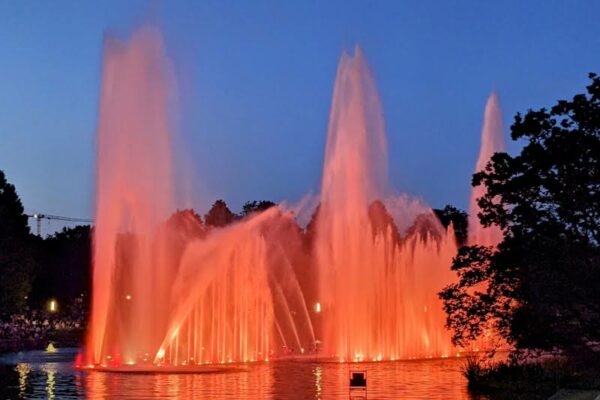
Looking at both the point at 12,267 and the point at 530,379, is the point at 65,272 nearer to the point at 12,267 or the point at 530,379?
the point at 12,267

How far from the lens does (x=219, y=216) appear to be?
88500 millimetres

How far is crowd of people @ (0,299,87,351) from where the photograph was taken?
201ft

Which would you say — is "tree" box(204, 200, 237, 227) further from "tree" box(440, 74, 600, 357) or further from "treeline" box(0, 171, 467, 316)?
"tree" box(440, 74, 600, 357)

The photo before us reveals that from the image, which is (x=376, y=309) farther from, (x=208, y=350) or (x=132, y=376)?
(x=132, y=376)

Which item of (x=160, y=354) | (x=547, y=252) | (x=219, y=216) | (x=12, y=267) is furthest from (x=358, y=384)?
(x=219, y=216)

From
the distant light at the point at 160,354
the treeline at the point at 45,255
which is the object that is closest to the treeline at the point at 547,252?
the distant light at the point at 160,354

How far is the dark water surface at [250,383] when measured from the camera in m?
22.3

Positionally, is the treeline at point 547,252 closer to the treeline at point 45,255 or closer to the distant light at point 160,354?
the distant light at point 160,354

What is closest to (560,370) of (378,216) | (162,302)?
(162,302)

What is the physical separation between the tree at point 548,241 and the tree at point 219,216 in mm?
61730

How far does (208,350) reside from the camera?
35281 millimetres

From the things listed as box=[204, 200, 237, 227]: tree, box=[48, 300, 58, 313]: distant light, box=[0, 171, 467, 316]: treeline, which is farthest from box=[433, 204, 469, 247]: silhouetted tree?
box=[48, 300, 58, 313]: distant light

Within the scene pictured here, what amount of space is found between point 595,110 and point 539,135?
1756 mm

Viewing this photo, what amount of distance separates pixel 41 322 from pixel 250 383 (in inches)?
2506
